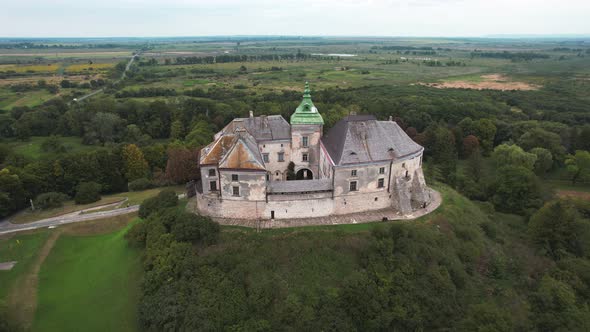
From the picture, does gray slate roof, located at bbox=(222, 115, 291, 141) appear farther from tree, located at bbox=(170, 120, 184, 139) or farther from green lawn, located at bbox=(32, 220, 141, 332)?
tree, located at bbox=(170, 120, 184, 139)

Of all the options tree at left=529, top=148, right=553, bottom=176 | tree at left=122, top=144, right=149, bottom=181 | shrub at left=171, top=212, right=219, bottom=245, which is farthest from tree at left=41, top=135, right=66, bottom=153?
tree at left=529, top=148, right=553, bottom=176

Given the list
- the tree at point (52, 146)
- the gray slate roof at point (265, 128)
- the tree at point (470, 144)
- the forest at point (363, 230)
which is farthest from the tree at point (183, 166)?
the tree at point (470, 144)

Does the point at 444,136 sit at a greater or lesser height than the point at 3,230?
greater

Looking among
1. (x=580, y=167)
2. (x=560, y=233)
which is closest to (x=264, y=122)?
(x=560, y=233)

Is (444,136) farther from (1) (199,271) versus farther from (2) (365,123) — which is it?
(1) (199,271)

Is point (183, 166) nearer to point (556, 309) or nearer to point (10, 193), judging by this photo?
point (10, 193)

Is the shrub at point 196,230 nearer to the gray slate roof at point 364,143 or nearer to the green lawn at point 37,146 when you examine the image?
the gray slate roof at point 364,143

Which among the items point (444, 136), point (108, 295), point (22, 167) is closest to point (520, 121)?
point (444, 136)
